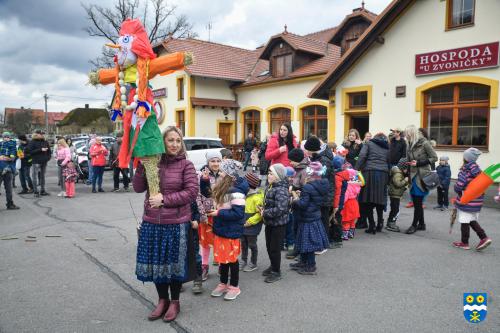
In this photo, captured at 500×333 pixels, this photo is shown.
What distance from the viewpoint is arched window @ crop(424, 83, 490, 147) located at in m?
11.3

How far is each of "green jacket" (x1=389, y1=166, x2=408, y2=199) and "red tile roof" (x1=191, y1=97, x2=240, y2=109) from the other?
1610 centimetres

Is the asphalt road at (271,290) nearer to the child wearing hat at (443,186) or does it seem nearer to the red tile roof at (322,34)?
the child wearing hat at (443,186)

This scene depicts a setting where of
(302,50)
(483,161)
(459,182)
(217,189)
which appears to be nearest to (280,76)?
(302,50)

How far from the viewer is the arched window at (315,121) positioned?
17688 mm

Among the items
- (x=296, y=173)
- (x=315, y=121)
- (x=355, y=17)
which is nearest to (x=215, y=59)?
(x=315, y=121)

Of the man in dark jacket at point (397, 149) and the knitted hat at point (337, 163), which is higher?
the man in dark jacket at point (397, 149)

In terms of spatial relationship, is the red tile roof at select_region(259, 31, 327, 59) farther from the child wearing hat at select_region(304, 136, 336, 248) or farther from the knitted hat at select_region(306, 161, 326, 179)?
the knitted hat at select_region(306, 161, 326, 179)

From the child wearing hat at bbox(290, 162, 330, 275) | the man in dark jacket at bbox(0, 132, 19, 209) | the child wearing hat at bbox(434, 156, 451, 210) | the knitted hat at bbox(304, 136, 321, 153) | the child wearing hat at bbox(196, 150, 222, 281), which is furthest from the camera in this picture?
the child wearing hat at bbox(434, 156, 451, 210)

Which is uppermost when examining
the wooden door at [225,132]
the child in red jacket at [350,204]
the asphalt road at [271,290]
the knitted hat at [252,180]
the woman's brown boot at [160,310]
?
the wooden door at [225,132]

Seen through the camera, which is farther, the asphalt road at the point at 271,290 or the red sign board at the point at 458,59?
the red sign board at the point at 458,59

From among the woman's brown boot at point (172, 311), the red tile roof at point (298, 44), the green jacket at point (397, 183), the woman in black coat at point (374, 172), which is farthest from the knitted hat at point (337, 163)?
the red tile roof at point (298, 44)

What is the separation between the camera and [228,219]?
391cm

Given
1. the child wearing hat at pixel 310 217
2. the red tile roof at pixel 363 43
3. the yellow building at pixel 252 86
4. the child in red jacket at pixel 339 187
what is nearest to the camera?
the child wearing hat at pixel 310 217

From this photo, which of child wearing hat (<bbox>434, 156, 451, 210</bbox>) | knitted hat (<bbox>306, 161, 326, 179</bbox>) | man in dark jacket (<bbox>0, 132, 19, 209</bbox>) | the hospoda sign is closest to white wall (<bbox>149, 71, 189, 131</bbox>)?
man in dark jacket (<bbox>0, 132, 19, 209</bbox>)
